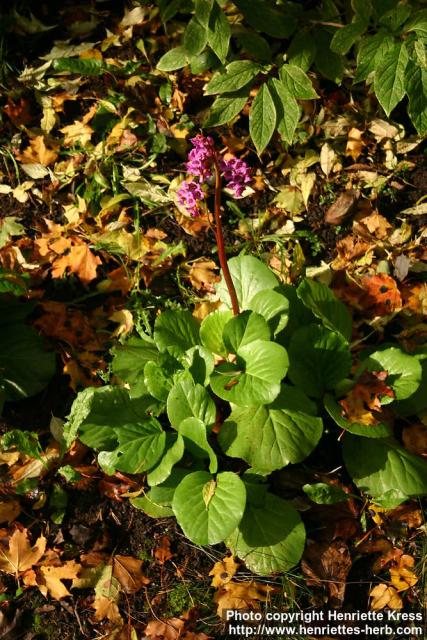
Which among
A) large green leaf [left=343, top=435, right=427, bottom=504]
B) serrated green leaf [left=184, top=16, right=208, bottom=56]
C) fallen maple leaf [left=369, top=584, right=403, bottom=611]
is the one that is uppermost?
serrated green leaf [left=184, top=16, right=208, bottom=56]

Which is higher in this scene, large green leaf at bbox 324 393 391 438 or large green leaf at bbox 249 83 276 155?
large green leaf at bbox 249 83 276 155

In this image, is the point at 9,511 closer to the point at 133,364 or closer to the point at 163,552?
the point at 163,552

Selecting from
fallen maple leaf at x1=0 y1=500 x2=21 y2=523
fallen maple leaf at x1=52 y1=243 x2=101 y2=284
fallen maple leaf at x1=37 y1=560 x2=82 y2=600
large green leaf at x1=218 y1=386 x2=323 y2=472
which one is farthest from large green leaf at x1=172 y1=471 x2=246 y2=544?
fallen maple leaf at x1=52 y1=243 x2=101 y2=284

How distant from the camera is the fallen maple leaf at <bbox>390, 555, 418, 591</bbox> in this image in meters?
2.18

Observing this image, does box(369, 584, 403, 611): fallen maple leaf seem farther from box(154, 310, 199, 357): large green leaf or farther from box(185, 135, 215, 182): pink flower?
box(185, 135, 215, 182): pink flower

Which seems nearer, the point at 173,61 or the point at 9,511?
the point at 9,511

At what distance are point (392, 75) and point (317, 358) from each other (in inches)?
40.1

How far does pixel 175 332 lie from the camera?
234 cm

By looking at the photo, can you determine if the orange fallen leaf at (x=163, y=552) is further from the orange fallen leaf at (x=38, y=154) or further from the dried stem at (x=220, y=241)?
the orange fallen leaf at (x=38, y=154)

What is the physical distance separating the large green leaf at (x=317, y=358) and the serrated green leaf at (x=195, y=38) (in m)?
1.10

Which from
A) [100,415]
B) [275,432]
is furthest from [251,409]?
[100,415]

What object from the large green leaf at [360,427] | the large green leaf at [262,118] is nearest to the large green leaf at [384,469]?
the large green leaf at [360,427]

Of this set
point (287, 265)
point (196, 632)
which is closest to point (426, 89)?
point (287, 265)

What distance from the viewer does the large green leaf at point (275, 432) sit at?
2.09m
